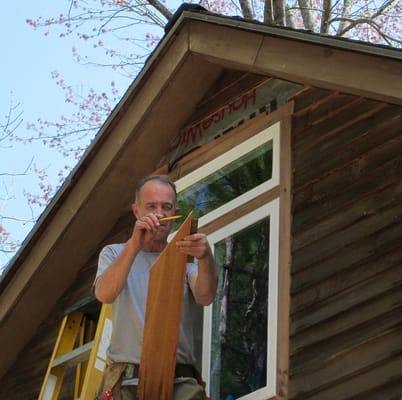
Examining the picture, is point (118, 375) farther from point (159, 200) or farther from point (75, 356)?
point (75, 356)

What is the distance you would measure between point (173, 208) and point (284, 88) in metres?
2.25

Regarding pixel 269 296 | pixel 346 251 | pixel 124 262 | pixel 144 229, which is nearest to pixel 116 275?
pixel 124 262

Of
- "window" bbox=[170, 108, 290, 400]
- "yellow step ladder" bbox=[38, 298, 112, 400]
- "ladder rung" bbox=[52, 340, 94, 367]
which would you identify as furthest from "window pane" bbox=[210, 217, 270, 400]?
"ladder rung" bbox=[52, 340, 94, 367]

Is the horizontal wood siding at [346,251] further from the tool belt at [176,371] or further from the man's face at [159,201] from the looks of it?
the man's face at [159,201]

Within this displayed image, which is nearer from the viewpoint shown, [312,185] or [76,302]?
[312,185]

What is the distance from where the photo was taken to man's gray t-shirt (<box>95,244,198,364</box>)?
4.88m

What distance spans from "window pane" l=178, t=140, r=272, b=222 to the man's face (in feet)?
5.45

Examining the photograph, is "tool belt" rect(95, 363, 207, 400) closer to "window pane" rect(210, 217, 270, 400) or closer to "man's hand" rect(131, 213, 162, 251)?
"man's hand" rect(131, 213, 162, 251)

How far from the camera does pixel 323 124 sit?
6.51 metres

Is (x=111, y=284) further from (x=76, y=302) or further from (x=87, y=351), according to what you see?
(x=76, y=302)

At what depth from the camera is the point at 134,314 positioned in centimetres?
498

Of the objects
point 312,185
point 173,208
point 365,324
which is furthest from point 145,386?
point 312,185

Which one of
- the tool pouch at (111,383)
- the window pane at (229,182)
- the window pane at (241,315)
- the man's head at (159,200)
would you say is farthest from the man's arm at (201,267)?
the window pane at (229,182)

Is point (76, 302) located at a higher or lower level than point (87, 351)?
higher
